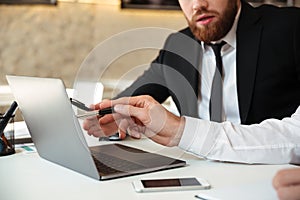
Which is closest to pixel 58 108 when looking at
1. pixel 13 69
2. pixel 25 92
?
pixel 25 92

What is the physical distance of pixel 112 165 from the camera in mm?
1180

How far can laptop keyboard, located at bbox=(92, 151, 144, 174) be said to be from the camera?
1.14 meters

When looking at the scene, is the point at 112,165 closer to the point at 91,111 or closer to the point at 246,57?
the point at 91,111

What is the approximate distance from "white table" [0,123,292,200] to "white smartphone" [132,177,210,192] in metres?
0.01

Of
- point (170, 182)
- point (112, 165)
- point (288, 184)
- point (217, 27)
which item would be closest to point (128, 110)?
point (112, 165)

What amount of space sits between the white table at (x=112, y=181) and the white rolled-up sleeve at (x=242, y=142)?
0.03 m

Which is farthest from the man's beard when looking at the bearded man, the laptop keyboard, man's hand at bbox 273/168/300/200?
man's hand at bbox 273/168/300/200

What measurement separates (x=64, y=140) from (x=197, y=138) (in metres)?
0.35

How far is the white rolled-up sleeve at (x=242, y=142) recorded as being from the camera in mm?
1270

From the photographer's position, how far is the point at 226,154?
1.27 metres

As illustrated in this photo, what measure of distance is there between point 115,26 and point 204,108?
130 centimetres

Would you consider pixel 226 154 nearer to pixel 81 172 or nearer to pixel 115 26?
pixel 81 172

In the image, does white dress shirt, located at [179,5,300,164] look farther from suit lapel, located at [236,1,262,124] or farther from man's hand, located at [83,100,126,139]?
suit lapel, located at [236,1,262,124]

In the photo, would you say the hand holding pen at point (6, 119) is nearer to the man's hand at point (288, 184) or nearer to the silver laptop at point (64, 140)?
the silver laptop at point (64, 140)
